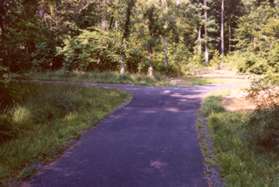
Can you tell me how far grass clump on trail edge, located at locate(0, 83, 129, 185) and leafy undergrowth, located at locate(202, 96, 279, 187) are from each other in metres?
3.97

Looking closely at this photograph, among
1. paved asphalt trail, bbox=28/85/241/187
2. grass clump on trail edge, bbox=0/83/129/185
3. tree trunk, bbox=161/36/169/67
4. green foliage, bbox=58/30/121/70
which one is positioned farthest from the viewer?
tree trunk, bbox=161/36/169/67

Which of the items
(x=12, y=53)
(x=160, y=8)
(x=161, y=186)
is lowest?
(x=161, y=186)

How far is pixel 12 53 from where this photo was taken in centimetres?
1384

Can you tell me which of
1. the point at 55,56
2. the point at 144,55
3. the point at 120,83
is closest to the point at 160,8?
the point at 144,55

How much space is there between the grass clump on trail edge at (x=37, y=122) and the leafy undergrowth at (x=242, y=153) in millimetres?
3970

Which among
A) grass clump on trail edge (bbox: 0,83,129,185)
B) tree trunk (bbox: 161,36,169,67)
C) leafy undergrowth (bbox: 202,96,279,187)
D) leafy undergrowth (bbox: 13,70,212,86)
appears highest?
tree trunk (bbox: 161,36,169,67)

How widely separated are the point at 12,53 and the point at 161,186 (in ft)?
30.8

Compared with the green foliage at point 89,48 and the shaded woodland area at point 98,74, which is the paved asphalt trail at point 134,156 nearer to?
the shaded woodland area at point 98,74

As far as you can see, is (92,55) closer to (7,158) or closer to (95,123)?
(95,123)

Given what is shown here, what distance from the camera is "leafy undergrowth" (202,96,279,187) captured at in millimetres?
7137

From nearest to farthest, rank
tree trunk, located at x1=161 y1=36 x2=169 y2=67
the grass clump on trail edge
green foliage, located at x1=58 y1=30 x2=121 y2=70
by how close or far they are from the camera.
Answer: the grass clump on trail edge, green foliage, located at x1=58 y1=30 x2=121 y2=70, tree trunk, located at x1=161 y1=36 x2=169 y2=67

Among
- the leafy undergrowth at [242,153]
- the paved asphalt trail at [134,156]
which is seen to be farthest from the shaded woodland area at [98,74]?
the paved asphalt trail at [134,156]

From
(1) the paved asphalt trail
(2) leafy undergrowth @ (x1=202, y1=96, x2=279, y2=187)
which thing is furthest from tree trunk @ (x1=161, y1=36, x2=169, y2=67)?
(2) leafy undergrowth @ (x1=202, y1=96, x2=279, y2=187)

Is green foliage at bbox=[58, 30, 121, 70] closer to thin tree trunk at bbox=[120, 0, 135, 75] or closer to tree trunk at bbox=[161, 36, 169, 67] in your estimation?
thin tree trunk at bbox=[120, 0, 135, 75]
